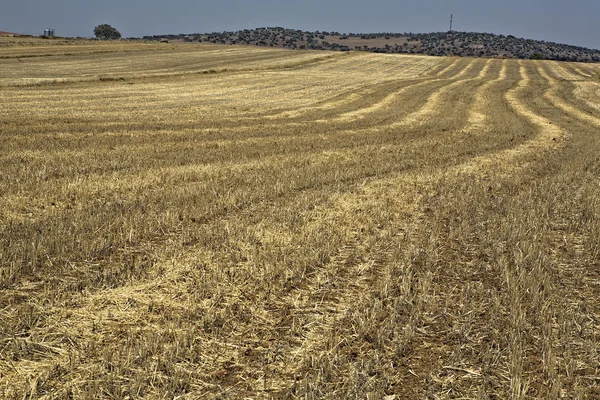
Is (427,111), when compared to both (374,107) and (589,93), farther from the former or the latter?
(589,93)

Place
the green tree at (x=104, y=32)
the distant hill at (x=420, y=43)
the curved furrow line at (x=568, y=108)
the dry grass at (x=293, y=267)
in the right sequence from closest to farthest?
the dry grass at (x=293, y=267)
the curved furrow line at (x=568, y=108)
the distant hill at (x=420, y=43)
the green tree at (x=104, y=32)

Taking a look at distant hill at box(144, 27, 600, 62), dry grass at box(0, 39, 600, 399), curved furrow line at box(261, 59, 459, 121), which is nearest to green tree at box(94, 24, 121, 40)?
distant hill at box(144, 27, 600, 62)

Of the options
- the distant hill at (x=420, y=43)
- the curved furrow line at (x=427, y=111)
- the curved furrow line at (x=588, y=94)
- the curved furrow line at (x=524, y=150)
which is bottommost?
the curved furrow line at (x=524, y=150)

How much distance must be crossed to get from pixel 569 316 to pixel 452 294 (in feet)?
3.78

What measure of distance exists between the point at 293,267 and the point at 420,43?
480 ft

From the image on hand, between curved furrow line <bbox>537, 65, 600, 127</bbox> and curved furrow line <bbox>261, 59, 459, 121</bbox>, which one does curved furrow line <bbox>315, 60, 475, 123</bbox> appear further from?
curved furrow line <bbox>537, 65, 600, 127</bbox>

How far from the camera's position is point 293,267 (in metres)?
5.81

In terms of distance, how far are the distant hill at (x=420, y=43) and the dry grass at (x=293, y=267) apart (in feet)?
319

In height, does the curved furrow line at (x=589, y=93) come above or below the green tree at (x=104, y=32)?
below

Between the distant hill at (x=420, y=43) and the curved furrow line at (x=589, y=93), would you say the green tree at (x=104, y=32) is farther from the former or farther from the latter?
the curved furrow line at (x=589, y=93)

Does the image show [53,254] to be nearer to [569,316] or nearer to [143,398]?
[143,398]

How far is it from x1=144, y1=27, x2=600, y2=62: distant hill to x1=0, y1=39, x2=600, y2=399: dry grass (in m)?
97.2

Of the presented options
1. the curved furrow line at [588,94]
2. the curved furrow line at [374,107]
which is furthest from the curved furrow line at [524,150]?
the curved furrow line at [374,107]

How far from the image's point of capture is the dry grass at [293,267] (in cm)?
388
